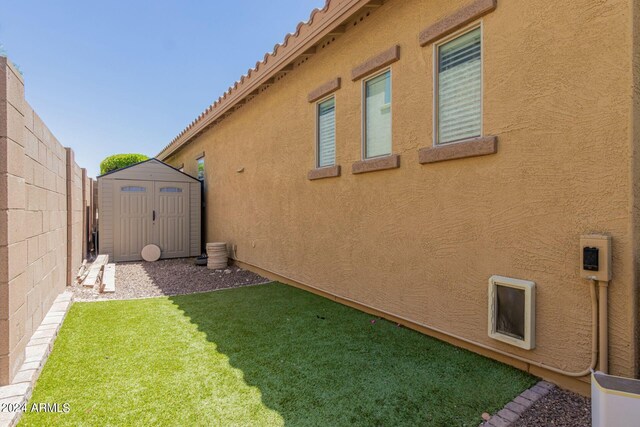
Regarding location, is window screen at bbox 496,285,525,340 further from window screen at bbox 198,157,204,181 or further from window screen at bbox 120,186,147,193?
window screen at bbox 198,157,204,181

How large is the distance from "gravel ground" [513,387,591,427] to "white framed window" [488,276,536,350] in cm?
44

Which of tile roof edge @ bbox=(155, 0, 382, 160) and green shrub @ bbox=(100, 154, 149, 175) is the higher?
green shrub @ bbox=(100, 154, 149, 175)

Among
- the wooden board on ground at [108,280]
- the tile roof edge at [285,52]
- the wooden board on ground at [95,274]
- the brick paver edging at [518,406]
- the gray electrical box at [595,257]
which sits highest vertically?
the tile roof edge at [285,52]

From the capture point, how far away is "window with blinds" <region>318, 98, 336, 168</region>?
5.87 metres

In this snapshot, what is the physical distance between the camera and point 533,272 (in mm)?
3072

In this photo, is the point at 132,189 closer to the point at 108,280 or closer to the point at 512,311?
the point at 108,280

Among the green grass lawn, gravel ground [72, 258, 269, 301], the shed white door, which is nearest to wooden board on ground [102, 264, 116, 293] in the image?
gravel ground [72, 258, 269, 301]

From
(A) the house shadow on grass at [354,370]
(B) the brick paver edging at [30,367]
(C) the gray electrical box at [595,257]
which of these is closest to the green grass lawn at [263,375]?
(A) the house shadow on grass at [354,370]

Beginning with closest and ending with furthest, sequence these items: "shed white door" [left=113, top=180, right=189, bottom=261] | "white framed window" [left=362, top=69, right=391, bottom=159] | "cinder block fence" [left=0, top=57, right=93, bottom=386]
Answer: "cinder block fence" [left=0, top=57, right=93, bottom=386]
"white framed window" [left=362, top=69, right=391, bottom=159]
"shed white door" [left=113, top=180, right=189, bottom=261]

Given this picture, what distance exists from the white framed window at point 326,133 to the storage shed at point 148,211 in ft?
23.7

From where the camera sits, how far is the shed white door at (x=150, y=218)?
10570 millimetres

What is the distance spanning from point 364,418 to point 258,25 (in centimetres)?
1306

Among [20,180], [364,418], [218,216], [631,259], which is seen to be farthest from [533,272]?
[218,216]

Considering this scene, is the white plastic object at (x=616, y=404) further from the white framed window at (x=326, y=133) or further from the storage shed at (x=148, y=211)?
the storage shed at (x=148, y=211)
